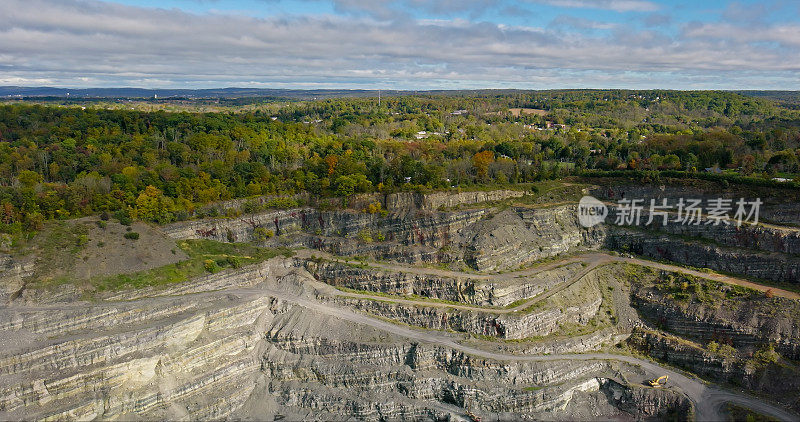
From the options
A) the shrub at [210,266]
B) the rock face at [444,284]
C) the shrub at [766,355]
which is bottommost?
the shrub at [766,355]

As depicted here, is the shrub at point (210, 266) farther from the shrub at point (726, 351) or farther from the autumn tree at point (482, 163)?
the shrub at point (726, 351)

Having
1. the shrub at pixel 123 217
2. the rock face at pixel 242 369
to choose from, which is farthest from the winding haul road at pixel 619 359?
the shrub at pixel 123 217

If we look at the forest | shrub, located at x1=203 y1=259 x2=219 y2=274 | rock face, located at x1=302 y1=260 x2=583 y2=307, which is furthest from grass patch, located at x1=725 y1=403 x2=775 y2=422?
shrub, located at x1=203 y1=259 x2=219 y2=274

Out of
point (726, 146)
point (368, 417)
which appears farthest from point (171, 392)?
point (726, 146)

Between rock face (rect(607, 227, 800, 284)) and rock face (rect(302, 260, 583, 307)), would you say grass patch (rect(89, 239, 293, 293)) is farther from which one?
rock face (rect(607, 227, 800, 284))

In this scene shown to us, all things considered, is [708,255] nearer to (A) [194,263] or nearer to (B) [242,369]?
(B) [242,369]

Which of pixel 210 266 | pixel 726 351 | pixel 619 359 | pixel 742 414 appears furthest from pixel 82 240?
pixel 726 351
